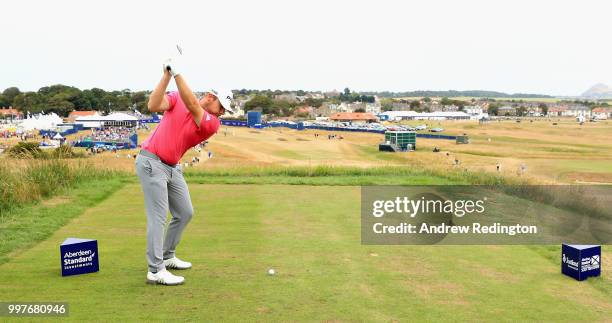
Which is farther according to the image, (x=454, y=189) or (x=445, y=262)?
(x=454, y=189)

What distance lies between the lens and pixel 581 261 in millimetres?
7160

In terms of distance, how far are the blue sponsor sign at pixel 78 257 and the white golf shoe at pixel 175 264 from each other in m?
0.86

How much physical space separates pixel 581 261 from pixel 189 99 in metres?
5.13

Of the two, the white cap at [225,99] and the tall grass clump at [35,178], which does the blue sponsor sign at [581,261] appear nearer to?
the white cap at [225,99]

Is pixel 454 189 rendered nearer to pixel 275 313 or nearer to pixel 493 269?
pixel 493 269

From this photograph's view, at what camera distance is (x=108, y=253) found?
8211 mm

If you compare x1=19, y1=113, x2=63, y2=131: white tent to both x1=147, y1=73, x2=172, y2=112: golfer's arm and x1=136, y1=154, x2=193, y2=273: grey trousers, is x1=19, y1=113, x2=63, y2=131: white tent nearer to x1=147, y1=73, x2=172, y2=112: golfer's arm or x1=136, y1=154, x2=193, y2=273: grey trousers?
x1=136, y1=154, x2=193, y2=273: grey trousers

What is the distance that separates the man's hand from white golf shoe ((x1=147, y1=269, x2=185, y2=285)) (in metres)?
2.28

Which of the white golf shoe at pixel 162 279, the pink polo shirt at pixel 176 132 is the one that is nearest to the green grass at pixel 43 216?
the white golf shoe at pixel 162 279

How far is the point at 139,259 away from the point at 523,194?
11286 millimetres

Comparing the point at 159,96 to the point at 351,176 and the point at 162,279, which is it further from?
the point at 351,176

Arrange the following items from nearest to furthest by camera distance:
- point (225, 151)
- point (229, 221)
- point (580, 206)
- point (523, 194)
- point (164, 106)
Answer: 1. point (164, 106)
2. point (229, 221)
3. point (580, 206)
4. point (523, 194)
5. point (225, 151)

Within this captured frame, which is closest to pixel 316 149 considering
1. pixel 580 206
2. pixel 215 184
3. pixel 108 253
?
pixel 215 184

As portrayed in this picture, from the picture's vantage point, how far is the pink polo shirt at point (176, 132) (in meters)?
6.38
